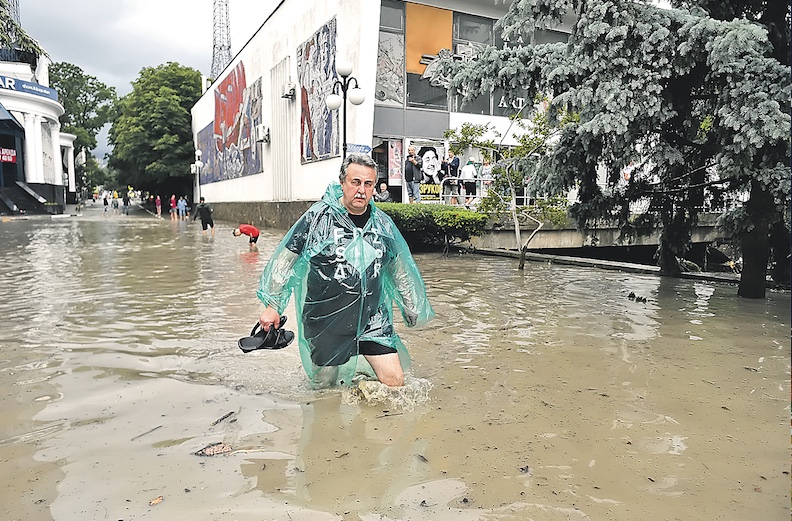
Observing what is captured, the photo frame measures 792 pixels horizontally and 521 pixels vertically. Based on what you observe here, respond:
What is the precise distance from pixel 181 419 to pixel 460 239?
1230 centimetres

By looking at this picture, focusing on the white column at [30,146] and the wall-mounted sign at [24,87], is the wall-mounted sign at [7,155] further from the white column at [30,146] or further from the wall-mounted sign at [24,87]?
the wall-mounted sign at [24,87]

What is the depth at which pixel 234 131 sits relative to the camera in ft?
114

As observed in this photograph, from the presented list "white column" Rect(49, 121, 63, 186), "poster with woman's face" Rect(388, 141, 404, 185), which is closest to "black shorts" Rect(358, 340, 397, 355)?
"poster with woman's face" Rect(388, 141, 404, 185)

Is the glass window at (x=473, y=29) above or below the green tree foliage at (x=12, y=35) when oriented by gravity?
above

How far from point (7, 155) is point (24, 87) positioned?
16.6 ft

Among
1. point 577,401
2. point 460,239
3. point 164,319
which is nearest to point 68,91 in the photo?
point 460,239

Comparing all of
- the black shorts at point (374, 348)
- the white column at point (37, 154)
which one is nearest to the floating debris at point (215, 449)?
the black shorts at point (374, 348)

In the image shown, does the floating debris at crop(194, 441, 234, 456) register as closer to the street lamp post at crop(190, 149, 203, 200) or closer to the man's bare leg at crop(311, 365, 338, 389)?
the man's bare leg at crop(311, 365, 338, 389)

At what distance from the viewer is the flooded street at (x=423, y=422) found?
2.82m

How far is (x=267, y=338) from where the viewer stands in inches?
155

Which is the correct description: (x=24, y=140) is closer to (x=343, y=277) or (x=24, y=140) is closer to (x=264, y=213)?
(x=264, y=213)

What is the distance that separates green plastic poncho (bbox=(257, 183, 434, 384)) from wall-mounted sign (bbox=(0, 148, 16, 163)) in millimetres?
46099

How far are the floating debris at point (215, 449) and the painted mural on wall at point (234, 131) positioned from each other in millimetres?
27644

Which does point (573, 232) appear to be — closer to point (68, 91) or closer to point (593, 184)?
point (593, 184)
